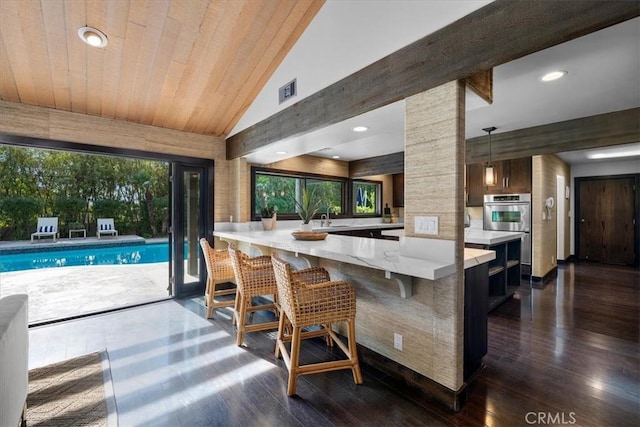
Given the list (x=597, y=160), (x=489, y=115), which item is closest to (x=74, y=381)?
(x=489, y=115)

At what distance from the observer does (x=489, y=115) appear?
3.41 metres

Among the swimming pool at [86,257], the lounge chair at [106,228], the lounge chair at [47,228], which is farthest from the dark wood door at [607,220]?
the lounge chair at [47,228]

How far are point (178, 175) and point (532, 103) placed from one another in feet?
14.9

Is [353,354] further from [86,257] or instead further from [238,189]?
[86,257]

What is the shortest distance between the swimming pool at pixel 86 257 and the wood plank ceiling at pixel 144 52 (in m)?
5.66

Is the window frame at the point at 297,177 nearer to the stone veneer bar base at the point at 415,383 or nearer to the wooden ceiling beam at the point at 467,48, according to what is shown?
the wooden ceiling beam at the point at 467,48

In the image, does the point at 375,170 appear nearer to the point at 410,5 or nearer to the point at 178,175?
the point at 178,175

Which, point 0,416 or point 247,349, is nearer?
point 0,416

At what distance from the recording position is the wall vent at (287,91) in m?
3.10

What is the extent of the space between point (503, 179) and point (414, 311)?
441 cm

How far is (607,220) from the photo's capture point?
6.70m

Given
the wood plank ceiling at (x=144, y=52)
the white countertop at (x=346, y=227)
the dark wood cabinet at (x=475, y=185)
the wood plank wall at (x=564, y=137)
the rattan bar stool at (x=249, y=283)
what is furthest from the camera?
the dark wood cabinet at (x=475, y=185)

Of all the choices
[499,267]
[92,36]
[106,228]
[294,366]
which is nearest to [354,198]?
[499,267]

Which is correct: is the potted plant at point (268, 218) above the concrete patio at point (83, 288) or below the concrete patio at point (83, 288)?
above
